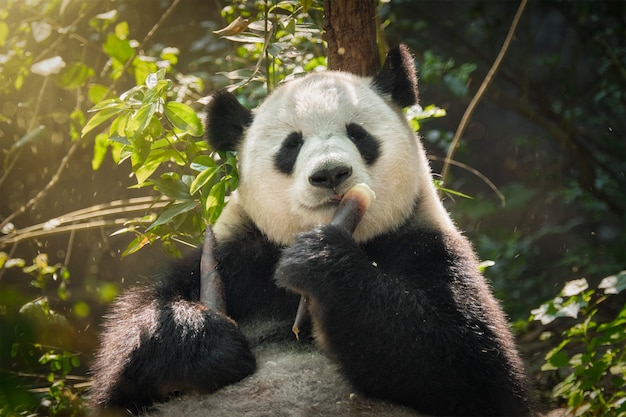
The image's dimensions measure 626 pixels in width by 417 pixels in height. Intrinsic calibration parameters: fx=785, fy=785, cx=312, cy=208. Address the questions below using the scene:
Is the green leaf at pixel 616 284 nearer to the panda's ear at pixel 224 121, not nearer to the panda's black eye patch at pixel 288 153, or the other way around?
the panda's black eye patch at pixel 288 153

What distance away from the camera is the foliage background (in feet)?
22.8

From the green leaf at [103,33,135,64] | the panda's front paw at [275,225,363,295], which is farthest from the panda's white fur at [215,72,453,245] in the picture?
the green leaf at [103,33,135,64]

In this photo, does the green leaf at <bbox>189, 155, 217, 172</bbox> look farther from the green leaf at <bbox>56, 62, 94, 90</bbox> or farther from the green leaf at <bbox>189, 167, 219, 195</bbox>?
the green leaf at <bbox>56, 62, 94, 90</bbox>

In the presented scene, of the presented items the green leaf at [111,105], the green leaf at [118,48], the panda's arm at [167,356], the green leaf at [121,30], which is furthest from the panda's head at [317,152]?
the green leaf at [121,30]

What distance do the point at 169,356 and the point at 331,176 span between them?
Answer: 4.23ft

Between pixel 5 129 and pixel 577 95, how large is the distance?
25.5ft

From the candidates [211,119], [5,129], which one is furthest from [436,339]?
[5,129]

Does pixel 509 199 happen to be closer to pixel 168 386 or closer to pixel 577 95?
pixel 577 95

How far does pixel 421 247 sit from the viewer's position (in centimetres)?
436

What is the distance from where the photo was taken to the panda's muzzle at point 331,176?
402cm

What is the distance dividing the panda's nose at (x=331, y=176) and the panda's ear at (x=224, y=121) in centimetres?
102

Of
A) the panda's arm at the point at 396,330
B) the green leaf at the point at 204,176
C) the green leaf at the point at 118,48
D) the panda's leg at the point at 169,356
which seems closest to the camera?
the panda's arm at the point at 396,330

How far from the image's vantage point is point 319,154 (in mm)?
4176

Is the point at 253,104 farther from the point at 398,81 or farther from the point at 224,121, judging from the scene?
the point at 398,81
